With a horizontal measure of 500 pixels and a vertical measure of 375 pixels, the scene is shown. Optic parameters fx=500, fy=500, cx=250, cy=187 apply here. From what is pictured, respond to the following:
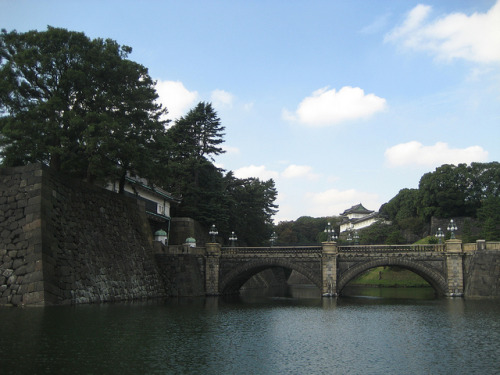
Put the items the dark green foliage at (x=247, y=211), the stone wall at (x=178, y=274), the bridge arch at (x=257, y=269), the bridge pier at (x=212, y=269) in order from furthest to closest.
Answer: the dark green foliage at (x=247, y=211)
the bridge pier at (x=212, y=269)
the bridge arch at (x=257, y=269)
the stone wall at (x=178, y=274)

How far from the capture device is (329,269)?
4894 cm

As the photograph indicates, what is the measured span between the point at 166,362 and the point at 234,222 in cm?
5016

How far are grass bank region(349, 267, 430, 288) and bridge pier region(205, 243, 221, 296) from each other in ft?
122

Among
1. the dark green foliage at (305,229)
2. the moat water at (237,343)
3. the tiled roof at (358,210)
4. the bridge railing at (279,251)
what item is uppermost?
the tiled roof at (358,210)

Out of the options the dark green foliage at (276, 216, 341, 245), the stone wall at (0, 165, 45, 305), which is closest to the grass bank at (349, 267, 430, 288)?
the dark green foliage at (276, 216, 341, 245)

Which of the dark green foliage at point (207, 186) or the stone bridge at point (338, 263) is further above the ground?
the dark green foliage at point (207, 186)

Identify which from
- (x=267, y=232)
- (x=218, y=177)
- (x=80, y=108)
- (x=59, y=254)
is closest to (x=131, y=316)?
(x=59, y=254)

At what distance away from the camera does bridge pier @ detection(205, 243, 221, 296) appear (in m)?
51.2

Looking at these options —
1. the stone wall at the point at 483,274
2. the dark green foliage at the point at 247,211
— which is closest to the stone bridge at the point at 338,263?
the stone wall at the point at 483,274

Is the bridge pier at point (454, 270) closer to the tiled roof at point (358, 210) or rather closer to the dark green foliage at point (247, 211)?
the dark green foliage at point (247, 211)

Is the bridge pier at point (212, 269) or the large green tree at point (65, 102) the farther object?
the bridge pier at point (212, 269)

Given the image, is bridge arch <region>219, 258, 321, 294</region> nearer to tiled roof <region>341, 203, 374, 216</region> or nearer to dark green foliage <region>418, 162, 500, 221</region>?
dark green foliage <region>418, 162, 500, 221</region>

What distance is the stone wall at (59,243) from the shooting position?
28.6 m

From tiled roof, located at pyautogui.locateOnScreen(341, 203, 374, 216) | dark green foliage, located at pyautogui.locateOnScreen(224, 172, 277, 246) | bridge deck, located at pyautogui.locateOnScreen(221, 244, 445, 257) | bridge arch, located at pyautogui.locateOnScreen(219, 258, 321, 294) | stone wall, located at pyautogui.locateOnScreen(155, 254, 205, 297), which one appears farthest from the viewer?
tiled roof, located at pyautogui.locateOnScreen(341, 203, 374, 216)
